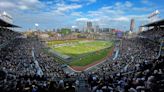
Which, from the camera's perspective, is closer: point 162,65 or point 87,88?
point 162,65

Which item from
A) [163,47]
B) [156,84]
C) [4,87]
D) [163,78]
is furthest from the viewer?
[163,47]

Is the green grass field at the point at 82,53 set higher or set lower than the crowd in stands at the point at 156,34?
lower

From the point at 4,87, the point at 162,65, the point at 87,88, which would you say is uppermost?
the point at 162,65

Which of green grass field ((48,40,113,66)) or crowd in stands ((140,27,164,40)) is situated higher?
crowd in stands ((140,27,164,40))

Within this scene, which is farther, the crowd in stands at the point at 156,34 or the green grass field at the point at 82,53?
the green grass field at the point at 82,53

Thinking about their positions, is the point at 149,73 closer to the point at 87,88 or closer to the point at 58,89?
the point at 87,88

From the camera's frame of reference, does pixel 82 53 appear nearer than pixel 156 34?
No

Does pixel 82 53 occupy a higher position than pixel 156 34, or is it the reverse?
pixel 156 34

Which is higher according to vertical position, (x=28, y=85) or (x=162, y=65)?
(x=162, y=65)

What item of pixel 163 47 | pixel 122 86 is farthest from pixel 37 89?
pixel 163 47

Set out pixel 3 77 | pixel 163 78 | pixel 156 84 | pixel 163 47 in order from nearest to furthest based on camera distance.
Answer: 1. pixel 156 84
2. pixel 163 78
3. pixel 3 77
4. pixel 163 47

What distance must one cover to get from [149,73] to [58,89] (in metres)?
6.31

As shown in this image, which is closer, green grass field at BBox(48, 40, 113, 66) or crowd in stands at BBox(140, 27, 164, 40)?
crowd in stands at BBox(140, 27, 164, 40)

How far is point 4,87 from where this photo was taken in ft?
44.3
